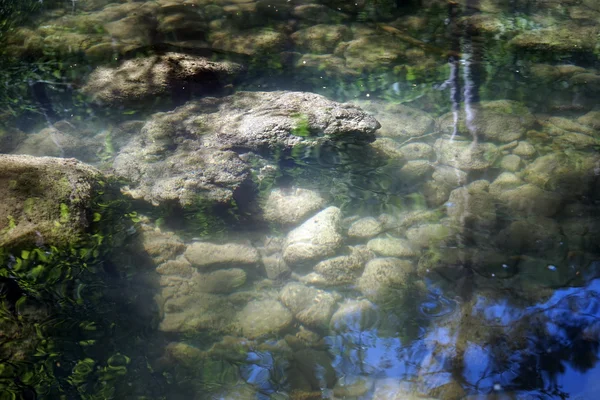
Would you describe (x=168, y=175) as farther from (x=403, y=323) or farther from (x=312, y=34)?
(x=312, y=34)

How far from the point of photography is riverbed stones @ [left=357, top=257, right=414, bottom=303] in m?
3.03

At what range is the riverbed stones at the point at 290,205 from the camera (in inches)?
144

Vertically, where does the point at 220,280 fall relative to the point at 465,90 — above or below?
below

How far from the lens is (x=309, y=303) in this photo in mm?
3141

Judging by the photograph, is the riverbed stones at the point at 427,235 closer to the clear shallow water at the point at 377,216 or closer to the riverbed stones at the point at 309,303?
the clear shallow water at the point at 377,216

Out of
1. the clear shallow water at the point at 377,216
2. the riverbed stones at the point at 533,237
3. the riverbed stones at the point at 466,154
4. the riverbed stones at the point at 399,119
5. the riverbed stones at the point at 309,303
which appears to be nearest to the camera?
the clear shallow water at the point at 377,216

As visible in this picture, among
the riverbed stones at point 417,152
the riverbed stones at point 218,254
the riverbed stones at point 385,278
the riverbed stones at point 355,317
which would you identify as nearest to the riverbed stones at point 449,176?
the riverbed stones at point 417,152

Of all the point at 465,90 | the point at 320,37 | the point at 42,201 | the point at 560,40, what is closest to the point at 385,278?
the point at 42,201

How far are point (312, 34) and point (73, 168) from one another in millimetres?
3830

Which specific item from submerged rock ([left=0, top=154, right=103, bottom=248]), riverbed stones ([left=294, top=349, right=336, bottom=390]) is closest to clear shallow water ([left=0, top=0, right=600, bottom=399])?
riverbed stones ([left=294, top=349, right=336, bottom=390])

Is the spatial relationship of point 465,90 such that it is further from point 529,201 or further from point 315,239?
point 315,239

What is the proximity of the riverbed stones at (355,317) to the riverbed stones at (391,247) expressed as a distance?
56 cm

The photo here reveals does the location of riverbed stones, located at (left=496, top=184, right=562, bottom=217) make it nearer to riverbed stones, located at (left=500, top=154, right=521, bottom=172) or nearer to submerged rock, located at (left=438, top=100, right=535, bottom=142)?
riverbed stones, located at (left=500, top=154, right=521, bottom=172)

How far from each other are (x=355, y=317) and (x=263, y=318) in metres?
0.73
